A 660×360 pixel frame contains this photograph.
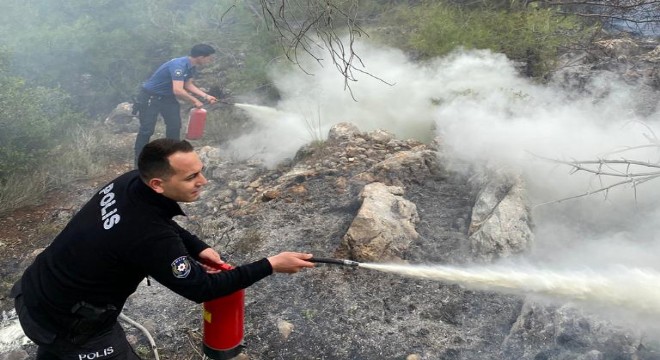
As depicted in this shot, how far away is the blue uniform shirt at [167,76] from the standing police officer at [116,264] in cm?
415

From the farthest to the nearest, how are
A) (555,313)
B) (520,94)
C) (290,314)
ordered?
(520,94), (290,314), (555,313)

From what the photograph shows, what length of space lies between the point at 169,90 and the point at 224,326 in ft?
14.2

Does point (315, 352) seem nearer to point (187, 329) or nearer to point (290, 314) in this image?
point (290, 314)

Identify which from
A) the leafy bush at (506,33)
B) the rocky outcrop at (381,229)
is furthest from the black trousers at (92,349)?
the leafy bush at (506,33)

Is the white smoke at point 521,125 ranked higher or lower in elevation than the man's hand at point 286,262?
higher

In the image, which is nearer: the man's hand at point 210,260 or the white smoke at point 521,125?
the man's hand at point 210,260

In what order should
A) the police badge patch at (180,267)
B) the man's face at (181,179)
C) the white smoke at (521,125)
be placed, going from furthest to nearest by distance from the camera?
the white smoke at (521,125) → the man's face at (181,179) → the police badge patch at (180,267)

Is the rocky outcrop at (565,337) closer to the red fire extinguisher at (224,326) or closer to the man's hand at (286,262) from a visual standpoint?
the man's hand at (286,262)

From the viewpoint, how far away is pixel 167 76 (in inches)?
243

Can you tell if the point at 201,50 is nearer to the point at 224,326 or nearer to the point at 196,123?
the point at 196,123

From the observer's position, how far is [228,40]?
9188 mm

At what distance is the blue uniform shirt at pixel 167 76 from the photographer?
19.9 feet

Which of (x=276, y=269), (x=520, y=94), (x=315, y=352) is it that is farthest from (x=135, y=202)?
(x=520, y=94)

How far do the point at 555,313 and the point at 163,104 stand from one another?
205 inches
